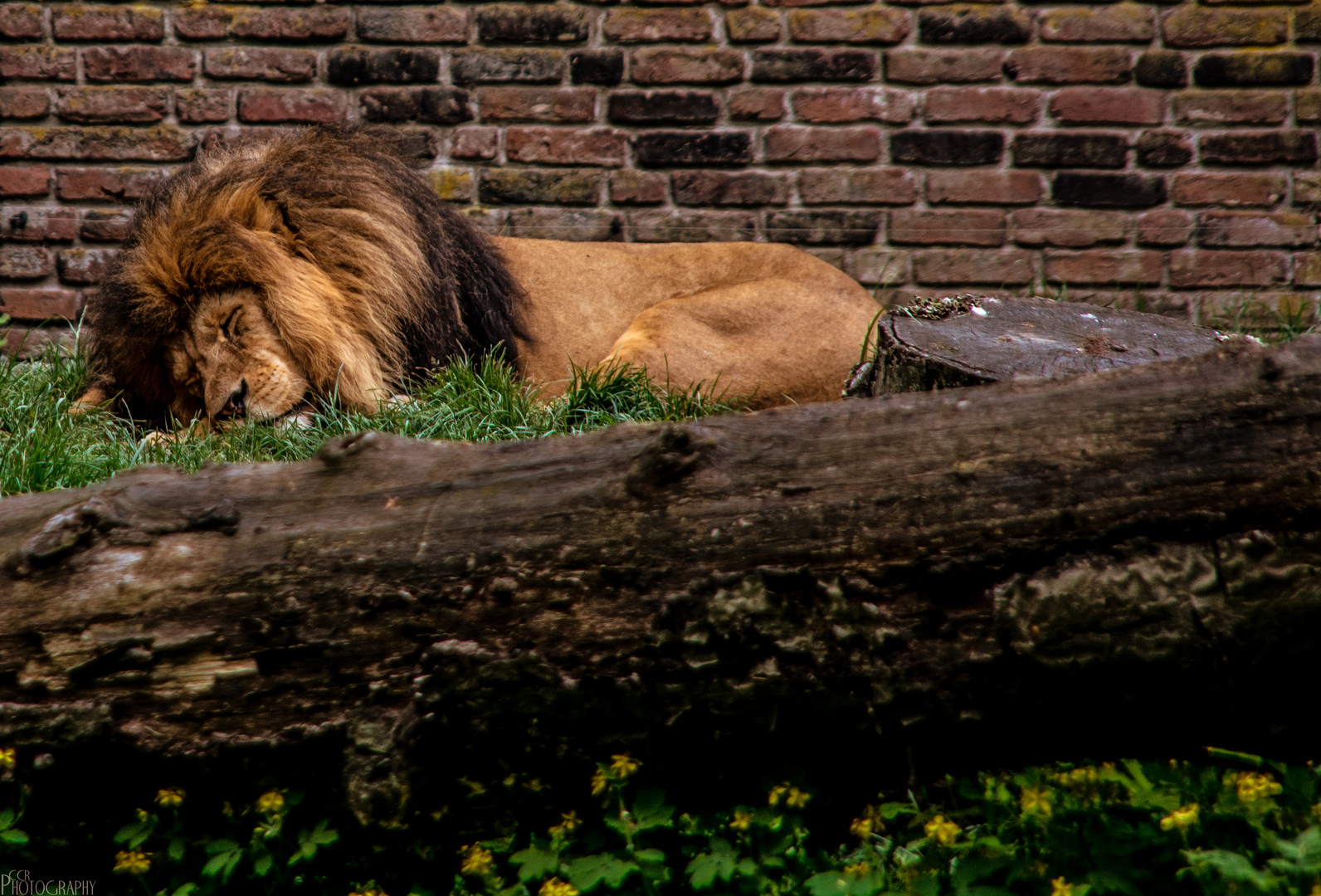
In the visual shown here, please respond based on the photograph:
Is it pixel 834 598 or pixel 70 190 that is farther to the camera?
pixel 70 190

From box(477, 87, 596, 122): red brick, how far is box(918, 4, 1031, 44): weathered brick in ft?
4.78

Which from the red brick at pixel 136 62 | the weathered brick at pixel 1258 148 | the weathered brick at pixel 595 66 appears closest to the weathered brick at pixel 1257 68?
the weathered brick at pixel 1258 148

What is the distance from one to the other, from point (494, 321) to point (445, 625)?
2.23 metres

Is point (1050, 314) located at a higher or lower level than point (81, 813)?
higher

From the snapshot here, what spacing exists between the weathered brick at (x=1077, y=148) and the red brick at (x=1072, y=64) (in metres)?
0.23

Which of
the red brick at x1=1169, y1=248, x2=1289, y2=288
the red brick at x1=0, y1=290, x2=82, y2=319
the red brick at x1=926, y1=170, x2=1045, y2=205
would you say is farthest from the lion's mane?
the red brick at x1=1169, y1=248, x2=1289, y2=288

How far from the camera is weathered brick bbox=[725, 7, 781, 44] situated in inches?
166

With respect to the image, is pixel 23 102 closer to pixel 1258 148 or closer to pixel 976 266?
pixel 976 266

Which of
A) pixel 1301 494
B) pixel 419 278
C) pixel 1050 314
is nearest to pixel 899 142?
pixel 1050 314

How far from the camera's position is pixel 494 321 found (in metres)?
3.55

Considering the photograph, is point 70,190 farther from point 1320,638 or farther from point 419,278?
point 1320,638

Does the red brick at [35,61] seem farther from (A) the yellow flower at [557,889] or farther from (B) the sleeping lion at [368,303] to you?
(A) the yellow flower at [557,889]

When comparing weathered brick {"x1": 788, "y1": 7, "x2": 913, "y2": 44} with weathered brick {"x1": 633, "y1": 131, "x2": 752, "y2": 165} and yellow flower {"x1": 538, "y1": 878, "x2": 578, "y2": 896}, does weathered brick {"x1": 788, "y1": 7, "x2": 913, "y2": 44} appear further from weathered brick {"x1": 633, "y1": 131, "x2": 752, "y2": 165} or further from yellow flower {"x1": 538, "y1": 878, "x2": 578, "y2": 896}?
yellow flower {"x1": 538, "y1": 878, "x2": 578, "y2": 896}

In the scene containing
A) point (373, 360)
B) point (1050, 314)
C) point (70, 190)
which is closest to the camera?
point (1050, 314)
